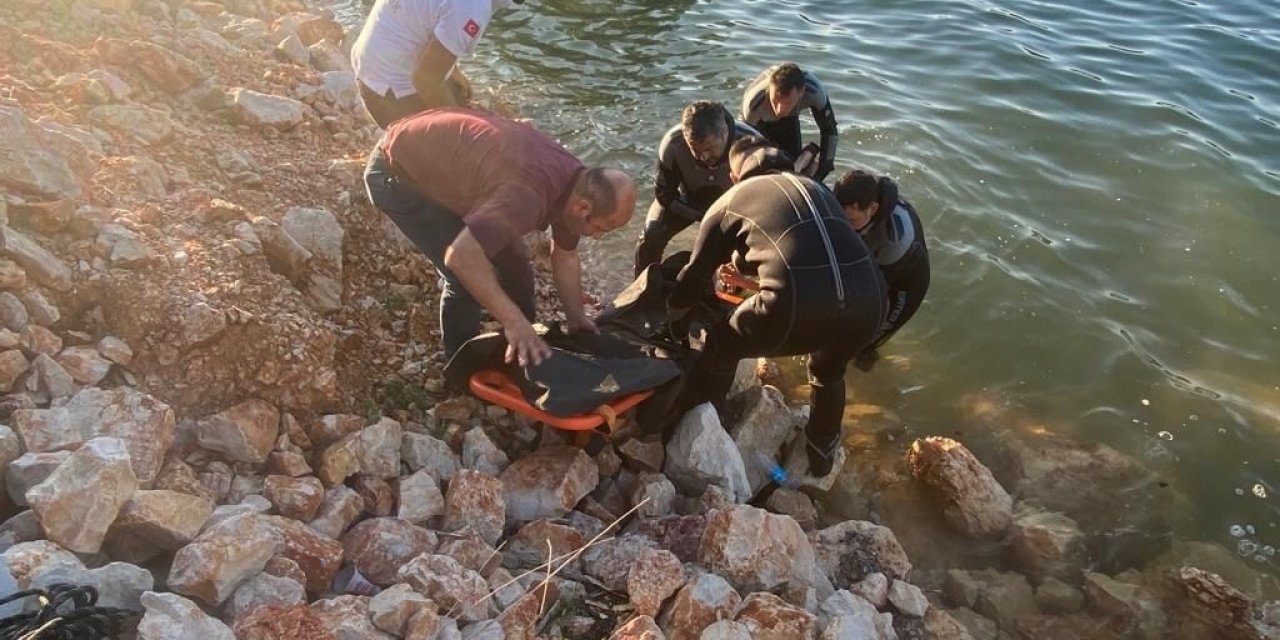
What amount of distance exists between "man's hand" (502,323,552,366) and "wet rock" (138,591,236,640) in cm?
141

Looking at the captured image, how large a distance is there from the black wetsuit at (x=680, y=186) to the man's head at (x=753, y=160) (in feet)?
0.67

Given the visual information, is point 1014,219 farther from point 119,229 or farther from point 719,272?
point 119,229

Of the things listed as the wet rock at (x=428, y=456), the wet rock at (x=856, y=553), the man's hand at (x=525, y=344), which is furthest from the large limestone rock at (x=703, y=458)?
the wet rock at (x=428, y=456)

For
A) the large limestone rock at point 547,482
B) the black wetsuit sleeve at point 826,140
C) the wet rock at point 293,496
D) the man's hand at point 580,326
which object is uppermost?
the black wetsuit sleeve at point 826,140

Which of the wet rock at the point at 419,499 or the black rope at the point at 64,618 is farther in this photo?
the wet rock at the point at 419,499

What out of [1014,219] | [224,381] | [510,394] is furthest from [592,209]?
[1014,219]

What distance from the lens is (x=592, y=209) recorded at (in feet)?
11.2

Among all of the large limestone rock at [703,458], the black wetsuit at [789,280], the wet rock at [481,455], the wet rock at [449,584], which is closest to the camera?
the wet rock at [449,584]

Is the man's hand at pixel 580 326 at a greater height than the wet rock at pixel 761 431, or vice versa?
the man's hand at pixel 580 326

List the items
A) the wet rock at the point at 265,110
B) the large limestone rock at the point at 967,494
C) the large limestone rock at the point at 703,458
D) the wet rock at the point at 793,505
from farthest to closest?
the wet rock at the point at 265,110, the large limestone rock at the point at 967,494, the wet rock at the point at 793,505, the large limestone rock at the point at 703,458

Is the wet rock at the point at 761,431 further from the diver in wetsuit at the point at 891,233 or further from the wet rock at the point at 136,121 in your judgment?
the wet rock at the point at 136,121

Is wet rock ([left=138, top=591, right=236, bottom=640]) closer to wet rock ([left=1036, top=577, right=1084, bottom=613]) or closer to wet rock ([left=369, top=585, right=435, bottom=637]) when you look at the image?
wet rock ([left=369, top=585, right=435, bottom=637])

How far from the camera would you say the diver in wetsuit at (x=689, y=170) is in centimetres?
471

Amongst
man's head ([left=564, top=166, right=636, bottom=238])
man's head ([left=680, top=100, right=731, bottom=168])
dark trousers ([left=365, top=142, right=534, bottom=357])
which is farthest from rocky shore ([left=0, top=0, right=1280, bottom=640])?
man's head ([left=680, top=100, right=731, bottom=168])
